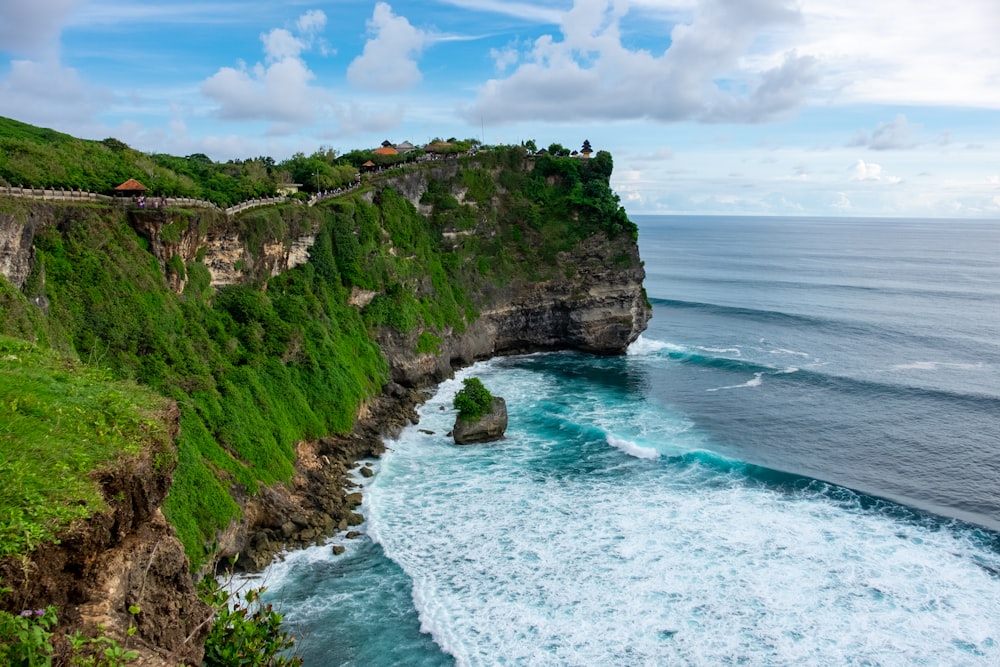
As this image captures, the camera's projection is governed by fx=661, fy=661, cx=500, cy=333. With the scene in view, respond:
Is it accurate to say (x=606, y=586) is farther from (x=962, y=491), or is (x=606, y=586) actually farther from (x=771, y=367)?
(x=771, y=367)

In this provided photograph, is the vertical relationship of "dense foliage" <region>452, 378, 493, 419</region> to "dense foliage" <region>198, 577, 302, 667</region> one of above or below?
below

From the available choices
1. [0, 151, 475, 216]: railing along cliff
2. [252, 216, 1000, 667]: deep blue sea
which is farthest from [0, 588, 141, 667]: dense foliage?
[0, 151, 475, 216]: railing along cliff

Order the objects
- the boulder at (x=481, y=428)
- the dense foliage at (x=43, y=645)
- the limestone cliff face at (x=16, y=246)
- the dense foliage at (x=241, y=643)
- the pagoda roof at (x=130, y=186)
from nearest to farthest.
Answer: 1. the dense foliage at (x=43, y=645)
2. the dense foliage at (x=241, y=643)
3. the limestone cliff face at (x=16, y=246)
4. the pagoda roof at (x=130, y=186)
5. the boulder at (x=481, y=428)

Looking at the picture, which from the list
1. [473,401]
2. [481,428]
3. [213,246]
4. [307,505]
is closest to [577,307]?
[473,401]

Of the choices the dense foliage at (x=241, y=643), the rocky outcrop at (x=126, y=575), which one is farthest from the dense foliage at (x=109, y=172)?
the dense foliage at (x=241, y=643)

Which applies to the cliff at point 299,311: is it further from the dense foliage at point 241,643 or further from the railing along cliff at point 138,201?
the railing along cliff at point 138,201

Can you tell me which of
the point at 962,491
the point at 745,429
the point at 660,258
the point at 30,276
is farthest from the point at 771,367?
the point at 660,258

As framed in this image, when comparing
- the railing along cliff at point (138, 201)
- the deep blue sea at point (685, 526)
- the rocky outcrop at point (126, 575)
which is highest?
the railing along cliff at point (138, 201)

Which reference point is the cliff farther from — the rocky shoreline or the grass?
the grass
